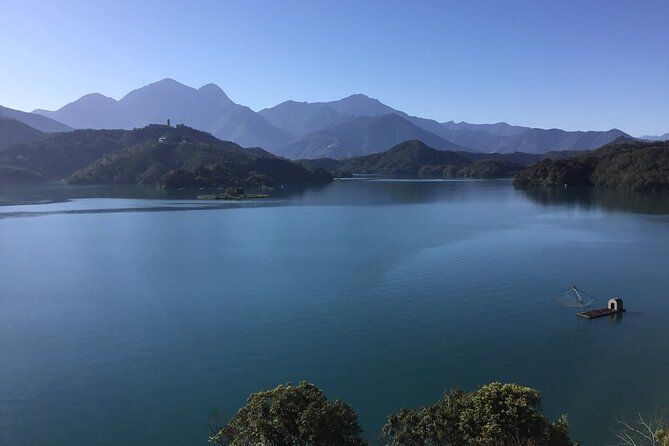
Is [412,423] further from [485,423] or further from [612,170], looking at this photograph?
[612,170]

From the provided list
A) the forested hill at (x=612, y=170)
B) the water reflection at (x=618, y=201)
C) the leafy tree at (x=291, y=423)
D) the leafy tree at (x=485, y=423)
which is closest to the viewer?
the leafy tree at (x=291, y=423)

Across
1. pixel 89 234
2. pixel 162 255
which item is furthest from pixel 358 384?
pixel 89 234

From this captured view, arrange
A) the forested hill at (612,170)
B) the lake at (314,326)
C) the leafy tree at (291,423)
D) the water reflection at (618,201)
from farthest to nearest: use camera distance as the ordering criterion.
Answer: the forested hill at (612,170), the water reflection at (618,201), the lake at (314,326), the leafy tree at (291,423)

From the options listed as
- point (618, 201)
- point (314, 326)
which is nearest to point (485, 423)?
point (314, 326)

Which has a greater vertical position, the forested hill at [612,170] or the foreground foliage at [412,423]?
the forested hill at [612,170]

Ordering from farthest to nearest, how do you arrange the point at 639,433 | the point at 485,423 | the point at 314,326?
the point at 314,326 → the point at 639,433 → the point at 485,423

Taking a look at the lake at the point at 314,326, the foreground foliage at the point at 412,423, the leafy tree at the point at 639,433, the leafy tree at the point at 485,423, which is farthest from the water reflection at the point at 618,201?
the foreground foliage at the point at 412,423

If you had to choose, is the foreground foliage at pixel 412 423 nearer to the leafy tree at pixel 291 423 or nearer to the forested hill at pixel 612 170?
the leafy tree at pixel 291 423

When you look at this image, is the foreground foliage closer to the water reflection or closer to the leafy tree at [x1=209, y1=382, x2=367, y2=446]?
the leafy tree at [x1=209, y1=382, x2=367, y2=446]
